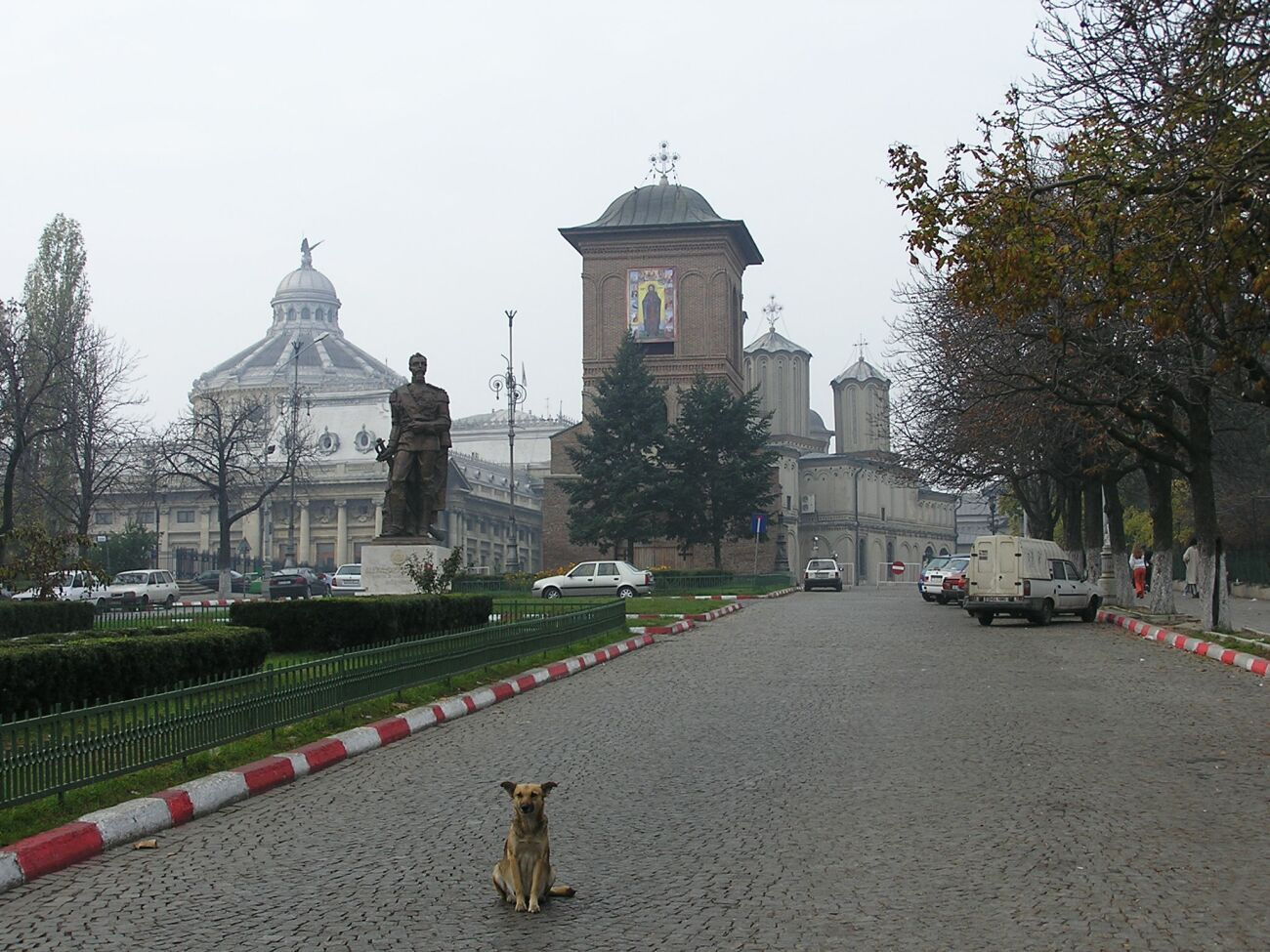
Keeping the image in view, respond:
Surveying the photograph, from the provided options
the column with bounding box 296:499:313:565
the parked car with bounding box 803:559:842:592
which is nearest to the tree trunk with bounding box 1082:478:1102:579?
the parked car with bounding box 803:559:842:592

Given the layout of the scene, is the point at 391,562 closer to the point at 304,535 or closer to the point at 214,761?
the point at 214,761

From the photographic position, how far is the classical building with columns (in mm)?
90938

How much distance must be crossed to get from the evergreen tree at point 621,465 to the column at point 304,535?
36.1 meters

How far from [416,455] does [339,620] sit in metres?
6.68

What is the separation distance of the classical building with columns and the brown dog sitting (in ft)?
182

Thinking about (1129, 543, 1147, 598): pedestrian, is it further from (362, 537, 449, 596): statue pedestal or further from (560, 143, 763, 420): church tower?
(560, 143, 763, 420): church tower

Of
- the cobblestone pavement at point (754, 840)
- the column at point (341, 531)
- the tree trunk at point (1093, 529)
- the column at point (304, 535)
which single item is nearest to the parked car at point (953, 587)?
the tree trunk at point (1093, 529)

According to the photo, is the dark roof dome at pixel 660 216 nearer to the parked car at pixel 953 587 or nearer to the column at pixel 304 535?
the column at pixel 304 535

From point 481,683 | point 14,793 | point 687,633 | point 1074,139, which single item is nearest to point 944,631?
point 687,633

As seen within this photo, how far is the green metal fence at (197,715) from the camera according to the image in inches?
332

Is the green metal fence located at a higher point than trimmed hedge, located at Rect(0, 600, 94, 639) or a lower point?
lower

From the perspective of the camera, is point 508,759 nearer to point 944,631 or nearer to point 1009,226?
point 1009,226

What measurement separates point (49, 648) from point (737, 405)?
188ft

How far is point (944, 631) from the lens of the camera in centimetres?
2734
